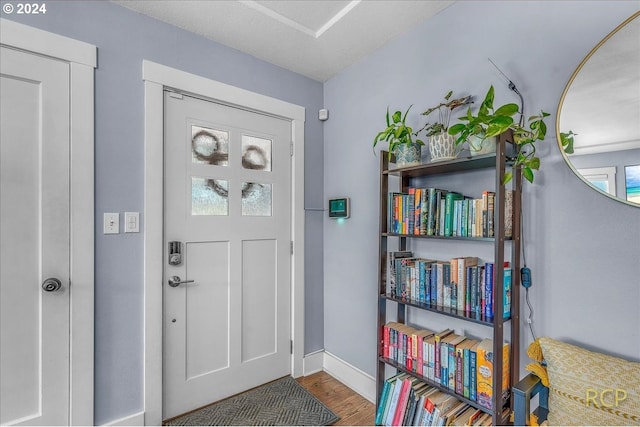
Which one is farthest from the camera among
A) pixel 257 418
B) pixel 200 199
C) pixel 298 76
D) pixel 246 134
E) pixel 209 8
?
pixel 298 76

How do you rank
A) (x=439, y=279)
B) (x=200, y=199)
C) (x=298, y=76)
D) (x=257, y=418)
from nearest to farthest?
1. (x=439, y=279)
2. (x=257, y=418)
3. (x=200, y=199)
4. (x=298, y=76)

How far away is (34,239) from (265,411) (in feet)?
5.38

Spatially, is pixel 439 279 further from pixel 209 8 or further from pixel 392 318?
pixel 209 8

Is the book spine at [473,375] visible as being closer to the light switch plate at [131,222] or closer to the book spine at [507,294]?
the book spine at [507,294]

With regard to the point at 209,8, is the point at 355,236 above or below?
below

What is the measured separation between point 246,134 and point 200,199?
585 mm

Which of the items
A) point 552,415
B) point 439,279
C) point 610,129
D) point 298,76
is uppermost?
point 298,76

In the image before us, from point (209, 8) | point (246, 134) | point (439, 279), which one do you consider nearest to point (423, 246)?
point (439, 279)

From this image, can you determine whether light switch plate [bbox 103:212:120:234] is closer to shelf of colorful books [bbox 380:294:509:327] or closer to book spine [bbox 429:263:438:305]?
shelf of colorful books [bbox 380:294:509:327]

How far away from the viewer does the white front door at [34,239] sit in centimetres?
144

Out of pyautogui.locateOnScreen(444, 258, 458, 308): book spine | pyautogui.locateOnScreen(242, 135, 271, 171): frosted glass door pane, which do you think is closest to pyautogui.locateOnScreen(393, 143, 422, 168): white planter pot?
pyautogui.locateOnScreen(444, 258, 458, 308): book spine

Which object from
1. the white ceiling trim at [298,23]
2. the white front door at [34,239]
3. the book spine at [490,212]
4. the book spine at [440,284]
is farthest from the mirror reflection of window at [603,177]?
the white front door at [34,239]

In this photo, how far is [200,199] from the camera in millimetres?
2012

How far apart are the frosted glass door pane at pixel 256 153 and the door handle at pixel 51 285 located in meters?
1.25
